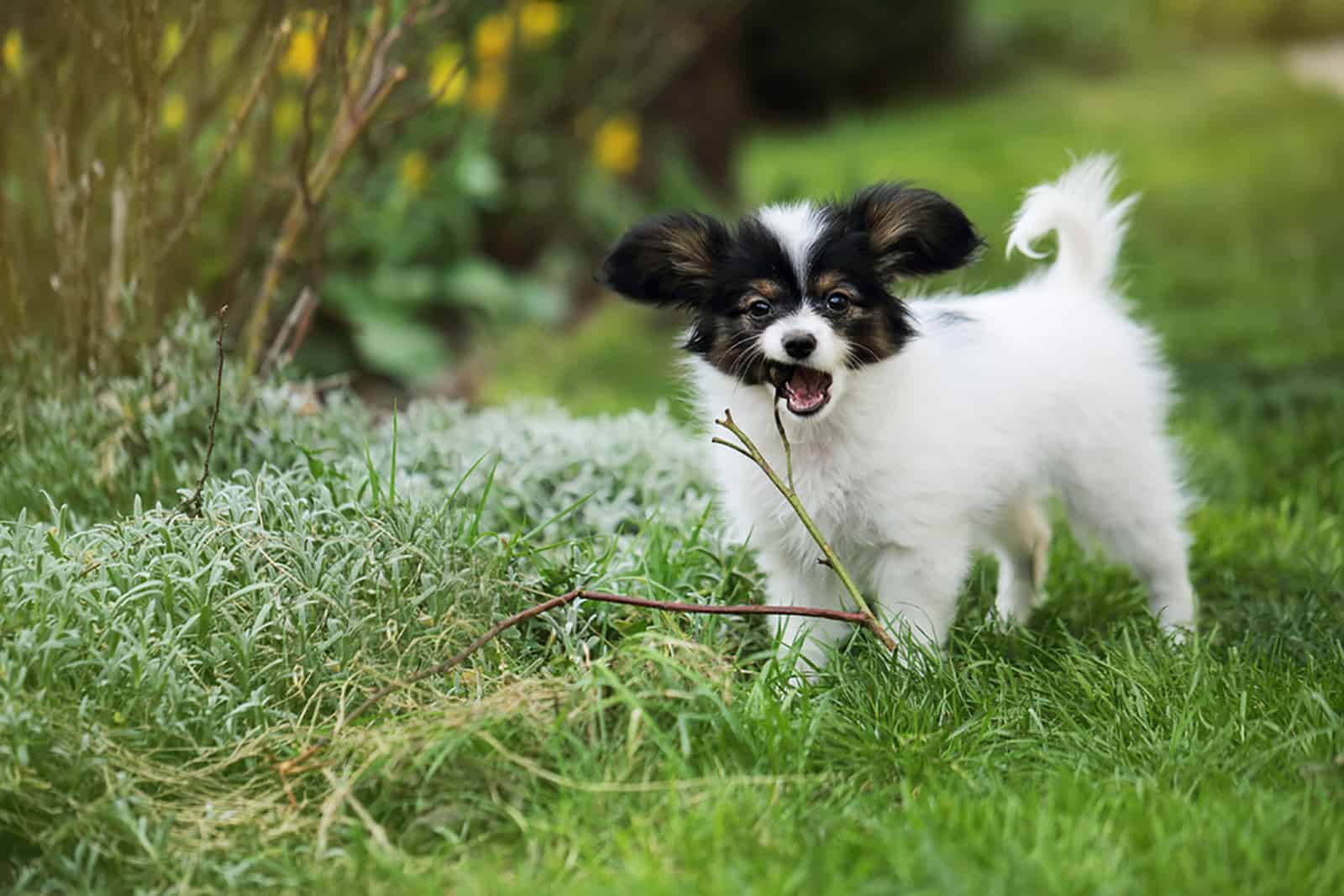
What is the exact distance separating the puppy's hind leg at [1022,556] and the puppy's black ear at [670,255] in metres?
1.23

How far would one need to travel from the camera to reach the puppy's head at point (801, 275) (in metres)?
3.16

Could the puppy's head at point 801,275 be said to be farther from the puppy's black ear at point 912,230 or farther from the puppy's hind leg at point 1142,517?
the puppy's hind leg at point 1142,517

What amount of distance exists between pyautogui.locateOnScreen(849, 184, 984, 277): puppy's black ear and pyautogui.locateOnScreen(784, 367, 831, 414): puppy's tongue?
0.98 ft

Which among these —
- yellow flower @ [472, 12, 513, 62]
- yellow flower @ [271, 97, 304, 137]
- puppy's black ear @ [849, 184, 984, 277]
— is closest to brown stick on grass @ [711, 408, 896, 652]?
Result: puppy's black ear @ [849, 184, 984, 277]

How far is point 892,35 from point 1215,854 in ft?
43.2

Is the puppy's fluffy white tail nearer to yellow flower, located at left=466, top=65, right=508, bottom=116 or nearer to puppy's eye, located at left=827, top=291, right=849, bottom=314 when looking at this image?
puppy's eye, located at left=827, top=291, right=849, bottom=314

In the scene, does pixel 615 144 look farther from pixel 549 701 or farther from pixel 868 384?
pixel 549 701

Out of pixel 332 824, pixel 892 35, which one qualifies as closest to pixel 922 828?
pixel 332 824

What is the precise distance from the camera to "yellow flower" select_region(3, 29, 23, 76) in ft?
14.8

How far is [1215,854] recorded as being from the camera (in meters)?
2.28

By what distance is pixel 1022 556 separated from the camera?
4.04m

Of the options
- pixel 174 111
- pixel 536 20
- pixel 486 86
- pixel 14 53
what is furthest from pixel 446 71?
pixel 14 53

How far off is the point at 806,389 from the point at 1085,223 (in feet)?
4.10

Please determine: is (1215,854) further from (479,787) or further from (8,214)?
(8,214)
